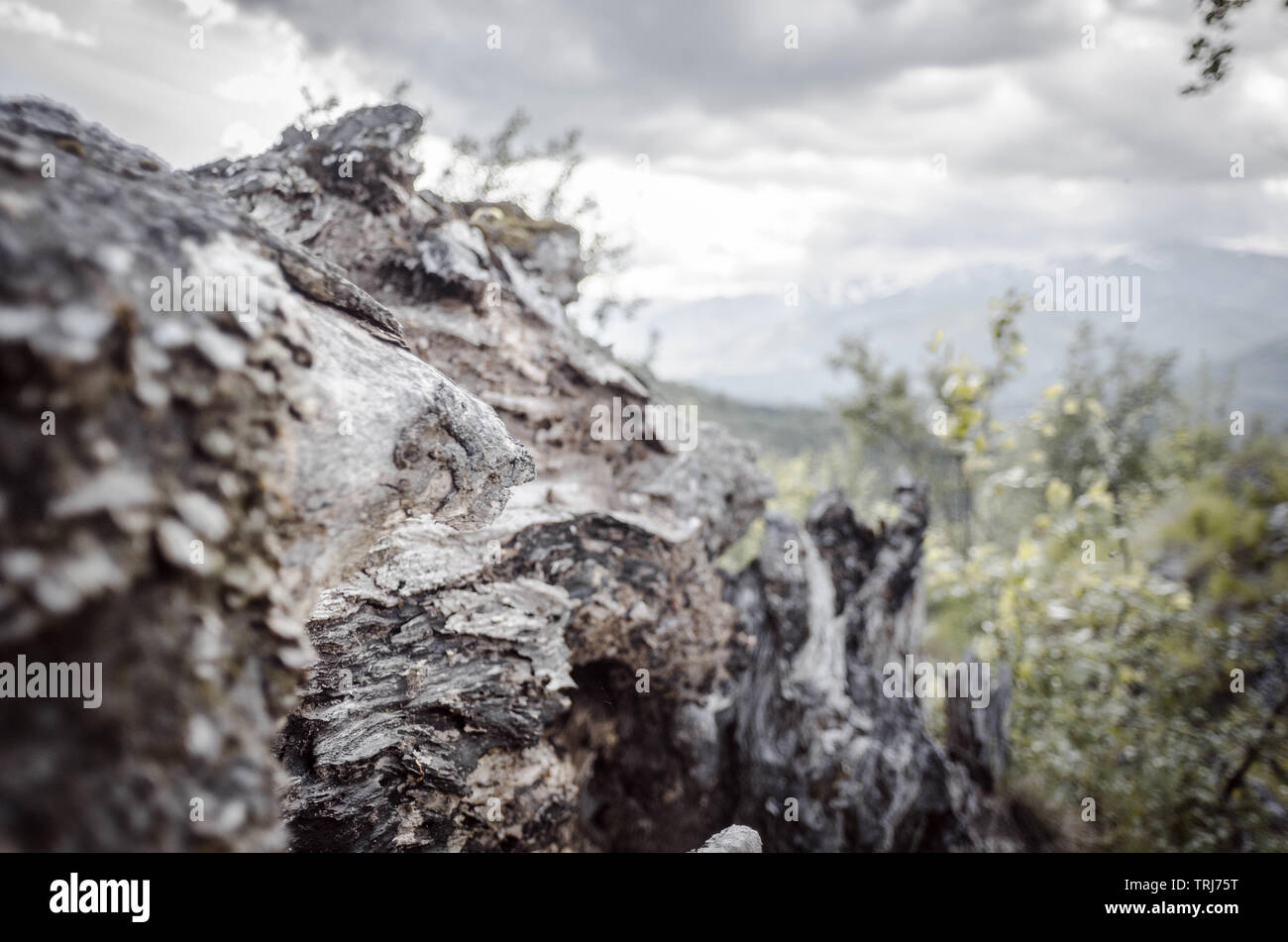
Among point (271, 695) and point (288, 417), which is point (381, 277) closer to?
point (288, 417)

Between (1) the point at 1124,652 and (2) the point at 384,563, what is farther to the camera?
(1) the point at 1124,652

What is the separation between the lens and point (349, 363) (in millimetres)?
2791

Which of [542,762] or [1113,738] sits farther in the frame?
[1113,738]

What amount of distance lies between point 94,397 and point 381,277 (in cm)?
510

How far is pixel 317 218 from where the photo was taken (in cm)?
604

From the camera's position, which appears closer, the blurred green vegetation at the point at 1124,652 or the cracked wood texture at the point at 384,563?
the cracked wood texture at the point at 384,563

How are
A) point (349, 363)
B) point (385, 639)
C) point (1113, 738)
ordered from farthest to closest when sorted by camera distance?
point (1113, 738) → point (385, 639) → point (349, 363)

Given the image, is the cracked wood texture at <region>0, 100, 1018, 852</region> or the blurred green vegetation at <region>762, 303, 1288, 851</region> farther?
the blurred green vegetation at <region>762, 303, 1288, 851</region>

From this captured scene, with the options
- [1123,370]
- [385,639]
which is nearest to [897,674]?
[385,639]

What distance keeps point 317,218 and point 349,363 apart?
14.2 ft

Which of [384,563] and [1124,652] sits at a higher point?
[384,563]

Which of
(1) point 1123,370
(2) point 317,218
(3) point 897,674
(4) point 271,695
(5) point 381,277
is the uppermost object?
(1) point 1123,370
